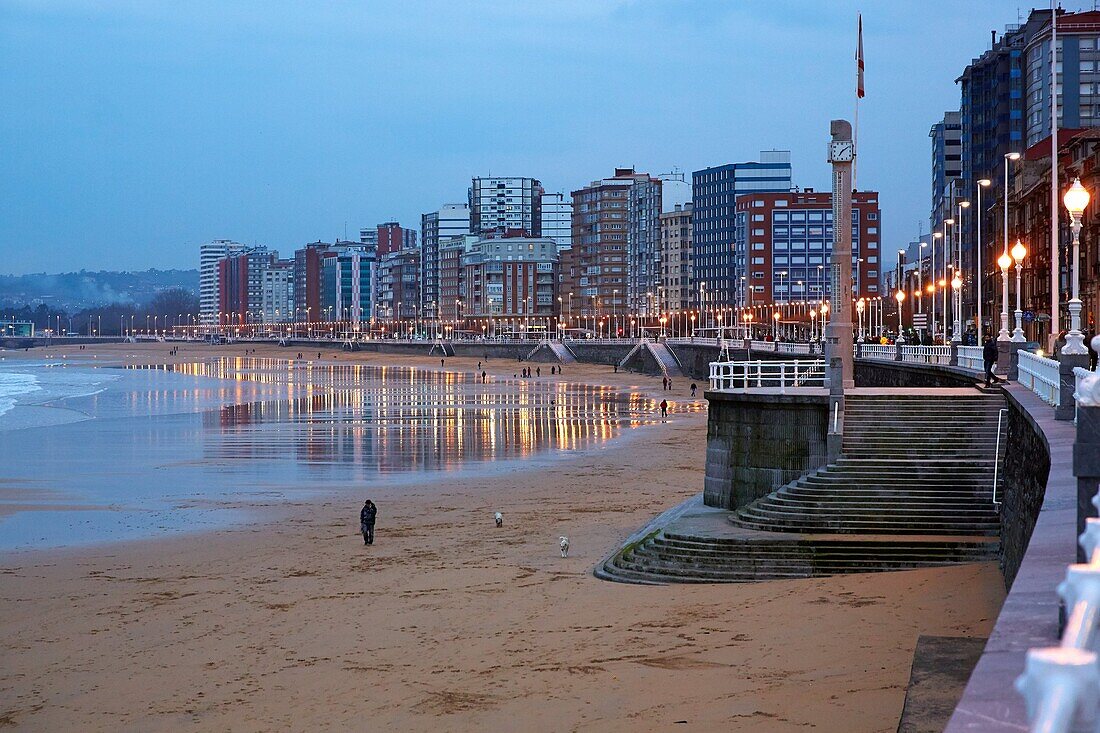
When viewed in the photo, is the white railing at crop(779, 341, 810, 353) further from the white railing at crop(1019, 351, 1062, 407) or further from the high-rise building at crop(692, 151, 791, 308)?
the high-rise building at crop(692, 151, 791, 308)

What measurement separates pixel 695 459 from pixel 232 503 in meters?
16.7

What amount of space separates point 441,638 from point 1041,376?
1085cm

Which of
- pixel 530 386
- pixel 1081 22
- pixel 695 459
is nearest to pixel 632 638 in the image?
pixel 695 459

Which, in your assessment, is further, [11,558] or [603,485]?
[603,485]

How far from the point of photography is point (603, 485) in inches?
1451

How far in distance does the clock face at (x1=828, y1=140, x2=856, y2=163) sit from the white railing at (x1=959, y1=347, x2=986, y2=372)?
6949mm

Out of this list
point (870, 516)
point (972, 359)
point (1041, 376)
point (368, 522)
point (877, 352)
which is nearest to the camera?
point (870, 516)

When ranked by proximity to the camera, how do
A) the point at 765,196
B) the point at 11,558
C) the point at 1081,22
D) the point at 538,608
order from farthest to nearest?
the point at 765,196
the point at 1081,22
the point at 11,558
the point at 538,608

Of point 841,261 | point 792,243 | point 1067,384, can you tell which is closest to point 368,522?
point 841,261

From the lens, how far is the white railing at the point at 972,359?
32.9 metres

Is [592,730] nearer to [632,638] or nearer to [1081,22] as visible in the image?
[632,638]

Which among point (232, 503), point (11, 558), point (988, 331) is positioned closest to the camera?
point (11, 558)

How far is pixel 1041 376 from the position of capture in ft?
70.3

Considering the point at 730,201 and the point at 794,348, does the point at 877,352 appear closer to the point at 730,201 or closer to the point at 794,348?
the point at 794,348
